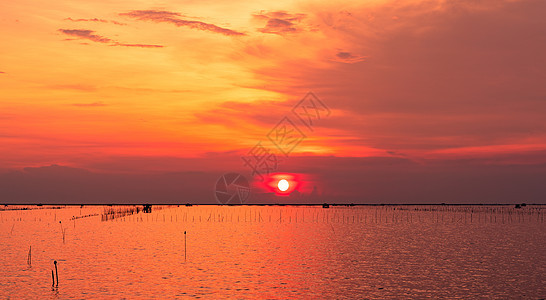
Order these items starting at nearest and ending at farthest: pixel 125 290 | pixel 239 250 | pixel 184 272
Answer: pixel 125 290
pixel 184 272
pixel 239 250

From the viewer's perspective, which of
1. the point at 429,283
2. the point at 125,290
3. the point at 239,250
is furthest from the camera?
the point at 239,250

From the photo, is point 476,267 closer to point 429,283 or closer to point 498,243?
point 429,283

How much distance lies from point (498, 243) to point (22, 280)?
82.4 meters

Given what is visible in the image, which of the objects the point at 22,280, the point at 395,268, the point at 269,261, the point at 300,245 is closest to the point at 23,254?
the point at 22,280

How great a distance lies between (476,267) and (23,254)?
6027cm

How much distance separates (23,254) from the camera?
80.0 meters

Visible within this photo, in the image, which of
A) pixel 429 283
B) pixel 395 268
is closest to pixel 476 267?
pixel 395 268

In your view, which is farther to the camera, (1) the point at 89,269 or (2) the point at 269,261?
(2) the point at 269,261

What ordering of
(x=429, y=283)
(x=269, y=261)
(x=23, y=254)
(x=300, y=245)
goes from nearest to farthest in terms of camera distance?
1. (x=429, y=283)
2. (x=269, y=261)
3. (x=23, y=254)
4. (x=300, y=245)

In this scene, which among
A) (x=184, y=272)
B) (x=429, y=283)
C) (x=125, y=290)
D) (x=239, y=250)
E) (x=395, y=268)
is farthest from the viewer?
(x=239, y=250)

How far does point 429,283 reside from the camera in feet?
185

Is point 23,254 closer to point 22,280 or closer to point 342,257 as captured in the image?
point 22,280

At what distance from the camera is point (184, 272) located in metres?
62.9

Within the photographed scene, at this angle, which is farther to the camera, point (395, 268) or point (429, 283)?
point (395, 268)
